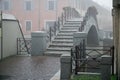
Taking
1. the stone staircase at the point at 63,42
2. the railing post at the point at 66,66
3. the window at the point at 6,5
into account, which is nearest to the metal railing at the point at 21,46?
the stone staircase at the point at 63,42

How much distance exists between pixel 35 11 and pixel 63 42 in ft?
81.4

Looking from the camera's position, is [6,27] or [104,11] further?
[104,11]

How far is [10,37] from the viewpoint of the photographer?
18875 millimetres

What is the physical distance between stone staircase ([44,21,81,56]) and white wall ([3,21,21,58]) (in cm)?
229

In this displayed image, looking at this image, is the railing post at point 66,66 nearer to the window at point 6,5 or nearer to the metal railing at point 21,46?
the metal railing at point 21,46

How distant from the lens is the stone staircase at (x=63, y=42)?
19.9m

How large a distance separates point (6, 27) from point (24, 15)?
92.2ft

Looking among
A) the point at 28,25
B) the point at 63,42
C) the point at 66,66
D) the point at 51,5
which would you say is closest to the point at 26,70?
the point at 66,66

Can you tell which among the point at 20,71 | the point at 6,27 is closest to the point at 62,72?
the point at 20,71

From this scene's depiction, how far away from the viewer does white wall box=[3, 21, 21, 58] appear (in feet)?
58.5

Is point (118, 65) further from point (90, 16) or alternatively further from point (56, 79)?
point (90, 16)

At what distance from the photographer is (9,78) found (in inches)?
466

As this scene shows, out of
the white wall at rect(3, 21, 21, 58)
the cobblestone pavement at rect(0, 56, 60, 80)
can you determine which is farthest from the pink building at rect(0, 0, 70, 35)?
the cobblestone pavement at rect(0, 56, 60, 80)

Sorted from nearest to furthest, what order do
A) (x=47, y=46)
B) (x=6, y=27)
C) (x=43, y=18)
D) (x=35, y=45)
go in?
(x=6, y=27)
(x=35, y=45)
(x=47, y=46)
(x=43, y=18)
